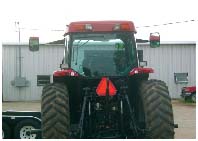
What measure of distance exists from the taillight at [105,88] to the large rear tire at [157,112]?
0.58 meters

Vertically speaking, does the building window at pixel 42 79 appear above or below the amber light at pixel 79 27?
below

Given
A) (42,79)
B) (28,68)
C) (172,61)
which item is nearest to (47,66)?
(42,79)

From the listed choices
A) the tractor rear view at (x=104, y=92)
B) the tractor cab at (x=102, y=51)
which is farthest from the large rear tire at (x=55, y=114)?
the tractor cab at (x=102, y=51)

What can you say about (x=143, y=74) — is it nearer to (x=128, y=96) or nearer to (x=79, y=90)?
(x=128, y=96)

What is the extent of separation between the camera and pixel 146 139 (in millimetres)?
7352

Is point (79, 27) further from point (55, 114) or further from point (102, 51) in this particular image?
point (55, 114)

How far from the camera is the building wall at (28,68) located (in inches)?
1102

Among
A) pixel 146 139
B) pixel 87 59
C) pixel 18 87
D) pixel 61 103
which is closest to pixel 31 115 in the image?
pixel 87 59

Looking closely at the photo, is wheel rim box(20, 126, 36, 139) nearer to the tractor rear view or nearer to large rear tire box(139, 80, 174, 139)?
the tractor rear view

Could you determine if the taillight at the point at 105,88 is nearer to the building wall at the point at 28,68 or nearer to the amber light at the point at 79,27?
the amber light at the point at 79,27

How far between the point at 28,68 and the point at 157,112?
21219 mm

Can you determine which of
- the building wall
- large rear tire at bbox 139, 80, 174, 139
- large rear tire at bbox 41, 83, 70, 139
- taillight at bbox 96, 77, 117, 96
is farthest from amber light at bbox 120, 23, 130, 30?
the building wall

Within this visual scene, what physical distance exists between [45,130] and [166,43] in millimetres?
21684

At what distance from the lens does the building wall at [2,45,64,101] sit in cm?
2800
